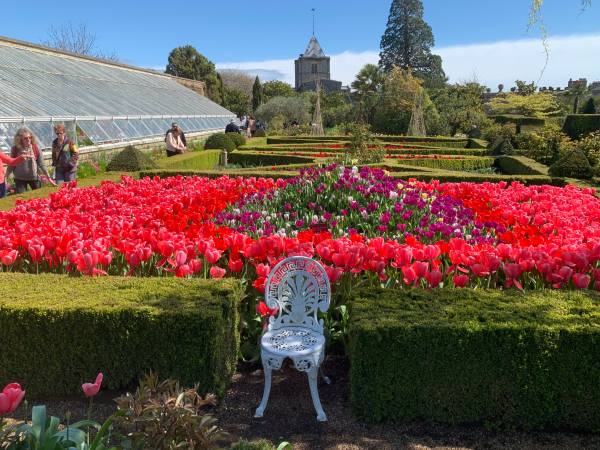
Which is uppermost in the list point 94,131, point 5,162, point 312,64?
point 312,64

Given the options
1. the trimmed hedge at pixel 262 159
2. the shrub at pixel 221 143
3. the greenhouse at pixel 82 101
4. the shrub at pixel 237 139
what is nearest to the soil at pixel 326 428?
the greenhouse at pixel 82 101

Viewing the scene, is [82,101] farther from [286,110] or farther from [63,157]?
[286,110]

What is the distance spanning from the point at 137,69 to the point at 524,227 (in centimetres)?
2908

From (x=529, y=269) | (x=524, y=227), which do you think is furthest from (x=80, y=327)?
(x=524, y=227)

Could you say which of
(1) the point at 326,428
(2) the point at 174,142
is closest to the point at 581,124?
(2) the point at 174,142

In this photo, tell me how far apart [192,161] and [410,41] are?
52.9m

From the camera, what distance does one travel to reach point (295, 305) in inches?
142

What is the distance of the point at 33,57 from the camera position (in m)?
18.4

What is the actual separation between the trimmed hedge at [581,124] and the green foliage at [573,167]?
29.4 ft

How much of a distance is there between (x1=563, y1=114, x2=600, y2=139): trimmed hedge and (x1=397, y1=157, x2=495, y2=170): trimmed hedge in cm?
537

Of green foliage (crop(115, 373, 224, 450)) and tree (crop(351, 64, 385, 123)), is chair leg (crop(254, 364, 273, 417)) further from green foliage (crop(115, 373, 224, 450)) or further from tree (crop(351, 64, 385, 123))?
tree (crop(351, 64, 385, 123))

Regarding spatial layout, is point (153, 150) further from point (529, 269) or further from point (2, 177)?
point (529, 269)

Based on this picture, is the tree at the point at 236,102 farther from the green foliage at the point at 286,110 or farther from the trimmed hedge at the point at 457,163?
the trimmed hedge at the point at 457,163

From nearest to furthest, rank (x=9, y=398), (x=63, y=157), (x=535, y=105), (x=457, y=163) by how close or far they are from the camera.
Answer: (x=9, y=398) → (x=63, y=157) → (x=457, y=163) → (x=535, y=105)
